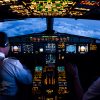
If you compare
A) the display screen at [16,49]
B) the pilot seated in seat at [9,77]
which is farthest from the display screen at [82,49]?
the pilot seated in seat at [9,77]

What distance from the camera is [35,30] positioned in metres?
3.94

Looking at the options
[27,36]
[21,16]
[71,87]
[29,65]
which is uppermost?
[21,16]

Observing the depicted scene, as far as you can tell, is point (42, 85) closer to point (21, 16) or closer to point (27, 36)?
point (27, 36)

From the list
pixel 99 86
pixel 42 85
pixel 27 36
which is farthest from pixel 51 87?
pixel 99 86

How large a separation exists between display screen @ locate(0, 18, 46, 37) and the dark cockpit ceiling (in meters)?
0.11

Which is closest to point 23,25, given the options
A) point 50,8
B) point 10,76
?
point 50,8

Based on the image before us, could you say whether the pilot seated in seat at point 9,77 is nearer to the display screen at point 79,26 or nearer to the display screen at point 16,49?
the display screen at point 16,49

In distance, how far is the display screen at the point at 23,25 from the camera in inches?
156

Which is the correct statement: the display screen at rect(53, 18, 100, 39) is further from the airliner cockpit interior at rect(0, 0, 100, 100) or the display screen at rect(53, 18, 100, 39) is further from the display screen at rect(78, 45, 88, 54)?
the display screen at rect(78, 45, 88, 54)

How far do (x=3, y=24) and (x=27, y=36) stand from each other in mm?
432

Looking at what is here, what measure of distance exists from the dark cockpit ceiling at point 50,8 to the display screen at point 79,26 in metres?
0.12

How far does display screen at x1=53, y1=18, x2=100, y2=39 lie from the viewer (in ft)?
13.0

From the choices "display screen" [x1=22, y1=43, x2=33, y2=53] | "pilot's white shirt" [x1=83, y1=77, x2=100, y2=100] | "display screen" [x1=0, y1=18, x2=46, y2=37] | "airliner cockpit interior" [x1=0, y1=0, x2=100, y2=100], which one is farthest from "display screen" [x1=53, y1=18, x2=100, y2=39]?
"pilot's white shirt" [x1=83, y1=77, x2=100, y2=100]

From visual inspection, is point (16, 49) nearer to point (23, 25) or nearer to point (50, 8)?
point (23, 25)
